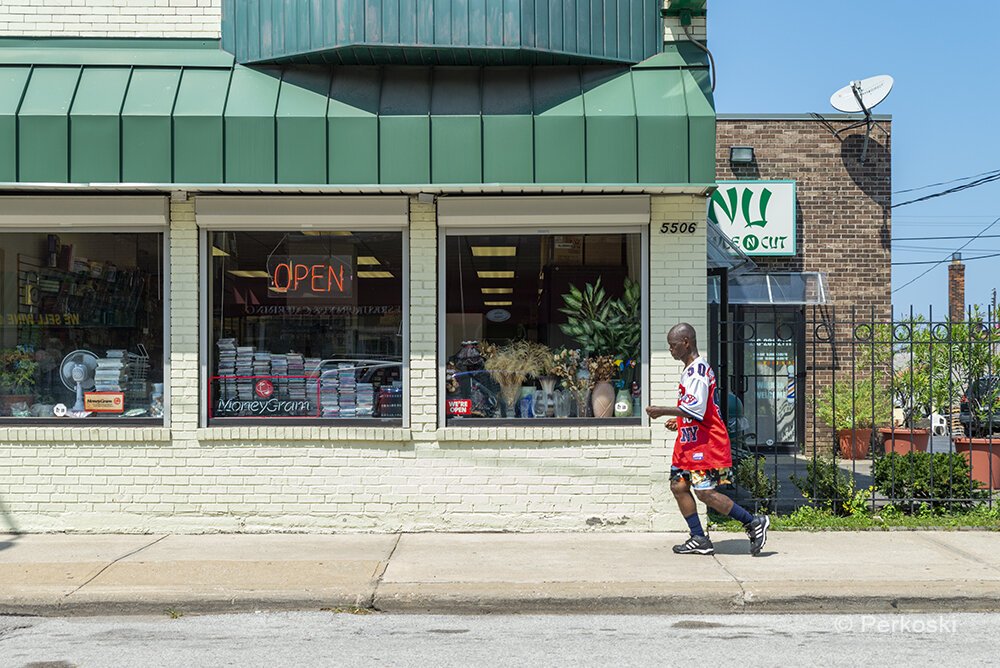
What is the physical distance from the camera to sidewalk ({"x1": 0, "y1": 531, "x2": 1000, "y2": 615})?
20.9 ft

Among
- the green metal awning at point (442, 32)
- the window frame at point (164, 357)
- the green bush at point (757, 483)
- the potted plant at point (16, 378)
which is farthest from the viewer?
the green bush at point (757, 483)

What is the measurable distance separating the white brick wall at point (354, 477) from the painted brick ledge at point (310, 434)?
1cm

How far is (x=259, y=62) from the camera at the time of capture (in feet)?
27.4

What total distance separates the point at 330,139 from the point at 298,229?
0.99 metres

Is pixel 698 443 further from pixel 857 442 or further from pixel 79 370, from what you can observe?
pixel 857 442

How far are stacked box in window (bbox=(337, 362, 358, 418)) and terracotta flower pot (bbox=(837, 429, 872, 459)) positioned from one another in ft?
27.3

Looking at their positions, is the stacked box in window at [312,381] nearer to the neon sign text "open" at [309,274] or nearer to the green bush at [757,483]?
the neon sign text "open" at [309,274]

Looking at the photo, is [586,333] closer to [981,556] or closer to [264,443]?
[264,443]

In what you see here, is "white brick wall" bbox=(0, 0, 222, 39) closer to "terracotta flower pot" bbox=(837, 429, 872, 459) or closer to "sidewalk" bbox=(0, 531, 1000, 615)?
"sidewalk" bbox=(0, 531, 1000, 615)

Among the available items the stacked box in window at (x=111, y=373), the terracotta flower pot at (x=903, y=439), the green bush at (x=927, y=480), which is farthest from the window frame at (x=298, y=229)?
the terracotta flower pot at (x=903, y=439)

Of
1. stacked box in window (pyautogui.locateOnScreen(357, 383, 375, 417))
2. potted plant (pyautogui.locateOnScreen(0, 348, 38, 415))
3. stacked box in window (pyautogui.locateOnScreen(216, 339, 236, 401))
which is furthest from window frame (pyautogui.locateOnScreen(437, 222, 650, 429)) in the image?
potted plant (pyautogui.locateOnScreen(0, 348, 38, 415))

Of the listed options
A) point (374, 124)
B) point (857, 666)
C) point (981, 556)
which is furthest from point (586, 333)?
point (857, 666)

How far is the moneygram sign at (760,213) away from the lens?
14.6 meters

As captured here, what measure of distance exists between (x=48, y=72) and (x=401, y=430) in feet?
13.4
